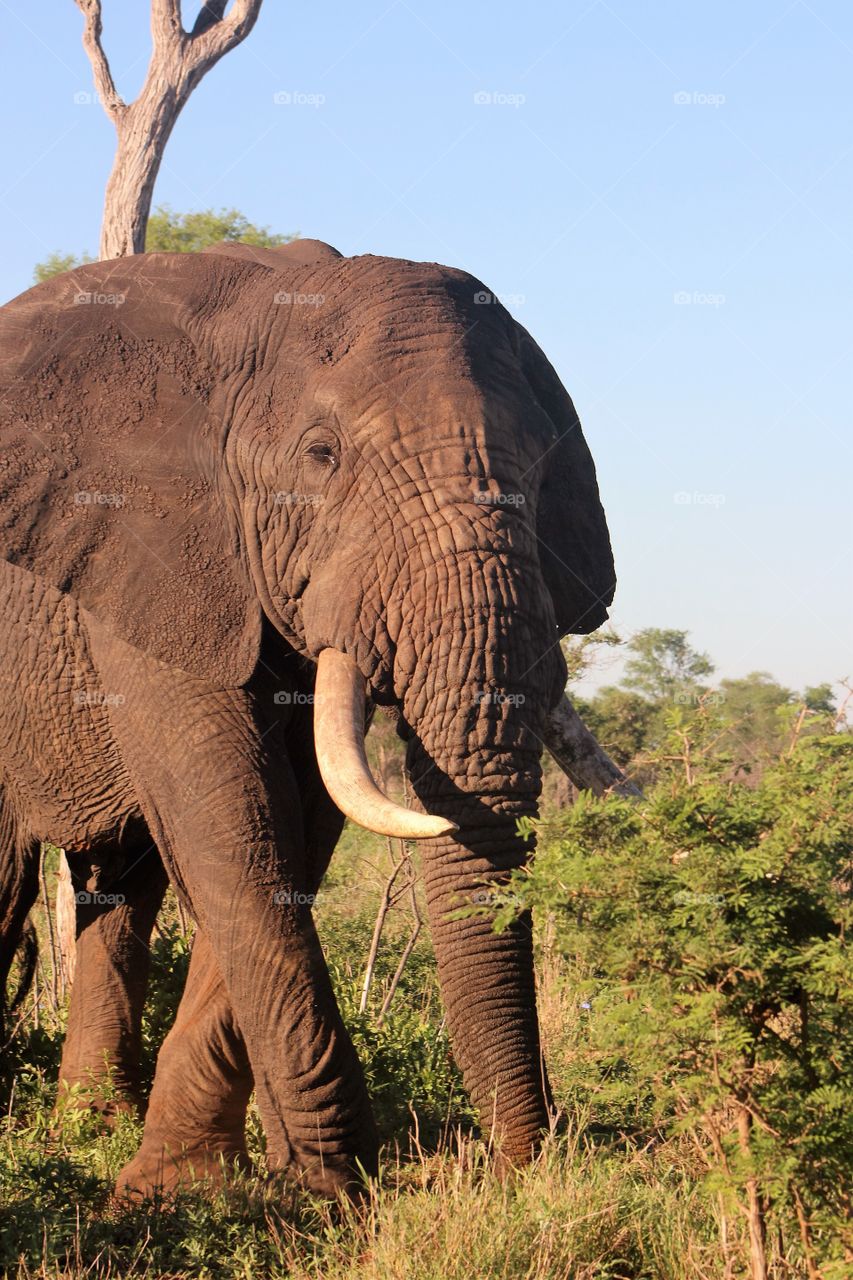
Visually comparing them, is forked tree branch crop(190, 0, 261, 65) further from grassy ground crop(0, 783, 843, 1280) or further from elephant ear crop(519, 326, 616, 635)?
grassy ground crop(0, 783, 843, 1280)

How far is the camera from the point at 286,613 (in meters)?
5.88

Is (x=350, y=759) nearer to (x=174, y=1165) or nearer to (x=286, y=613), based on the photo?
(x=286, y=613)

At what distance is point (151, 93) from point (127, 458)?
254 inches

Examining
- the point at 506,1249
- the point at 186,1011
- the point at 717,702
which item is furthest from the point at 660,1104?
the point at 186,1011

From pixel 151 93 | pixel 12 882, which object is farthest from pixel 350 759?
pixel 151 93

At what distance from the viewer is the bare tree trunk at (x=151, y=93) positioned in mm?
11023

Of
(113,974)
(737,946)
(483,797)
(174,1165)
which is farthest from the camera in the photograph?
(113,974)

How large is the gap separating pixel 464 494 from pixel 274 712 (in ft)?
3.58

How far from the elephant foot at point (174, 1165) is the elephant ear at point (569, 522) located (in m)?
2.27

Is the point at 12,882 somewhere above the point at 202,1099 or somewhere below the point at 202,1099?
above

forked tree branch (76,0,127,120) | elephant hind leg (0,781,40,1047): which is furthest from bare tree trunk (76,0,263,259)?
elephant hind leg (0,781,40,1047)

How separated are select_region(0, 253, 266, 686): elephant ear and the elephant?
0.01m

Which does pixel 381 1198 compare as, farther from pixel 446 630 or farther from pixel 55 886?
pixel 55 886

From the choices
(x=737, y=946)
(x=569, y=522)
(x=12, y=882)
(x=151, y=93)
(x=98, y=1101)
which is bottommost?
(x=98, y=1101)
